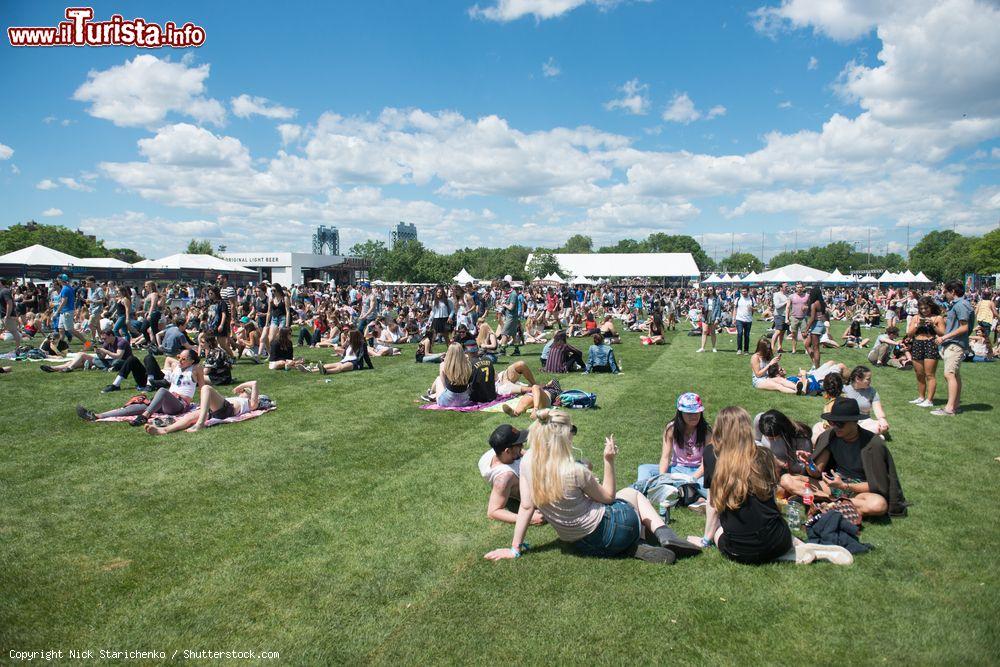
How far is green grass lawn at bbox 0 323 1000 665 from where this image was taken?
348 cm

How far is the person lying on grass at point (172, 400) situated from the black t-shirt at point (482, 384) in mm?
3925

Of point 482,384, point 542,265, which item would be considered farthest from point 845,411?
point 542,265

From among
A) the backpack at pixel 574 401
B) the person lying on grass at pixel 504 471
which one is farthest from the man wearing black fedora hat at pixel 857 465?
the backpack at pixel 574 401

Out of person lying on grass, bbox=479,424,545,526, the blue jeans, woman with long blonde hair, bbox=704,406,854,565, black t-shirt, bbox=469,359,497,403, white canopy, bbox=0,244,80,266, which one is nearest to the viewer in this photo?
woman with long blonde hair, bbox=704,406,854,565

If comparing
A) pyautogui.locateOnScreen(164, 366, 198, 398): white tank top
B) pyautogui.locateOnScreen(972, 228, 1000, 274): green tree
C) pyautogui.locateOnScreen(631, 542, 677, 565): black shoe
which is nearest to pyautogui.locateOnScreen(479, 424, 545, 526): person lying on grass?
pyautogui.locateOnScreen(631, 542, 677, 565): black shoe

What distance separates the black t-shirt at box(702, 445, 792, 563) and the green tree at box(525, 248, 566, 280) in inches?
3285

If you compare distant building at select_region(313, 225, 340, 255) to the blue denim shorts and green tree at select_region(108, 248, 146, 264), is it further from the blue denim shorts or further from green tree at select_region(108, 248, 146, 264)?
the blue denim shorts

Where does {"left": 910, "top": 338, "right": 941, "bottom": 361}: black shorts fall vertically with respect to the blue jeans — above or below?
above

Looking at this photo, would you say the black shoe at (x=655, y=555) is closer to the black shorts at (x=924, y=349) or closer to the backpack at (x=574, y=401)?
the backpack at (x=574, y=401)

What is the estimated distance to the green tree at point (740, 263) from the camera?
591 feet

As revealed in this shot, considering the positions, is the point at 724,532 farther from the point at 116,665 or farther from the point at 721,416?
the point at 116,665

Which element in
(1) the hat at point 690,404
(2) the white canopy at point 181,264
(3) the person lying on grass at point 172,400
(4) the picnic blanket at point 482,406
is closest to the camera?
(1) the hat at point 690,404

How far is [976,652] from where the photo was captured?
10.8ft

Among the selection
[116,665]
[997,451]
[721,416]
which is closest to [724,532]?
[721,416]
